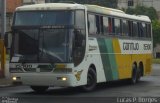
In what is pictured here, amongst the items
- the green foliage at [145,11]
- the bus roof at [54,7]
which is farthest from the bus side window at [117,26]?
the green foliage at [145,11]

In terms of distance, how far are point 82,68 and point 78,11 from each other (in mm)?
2001

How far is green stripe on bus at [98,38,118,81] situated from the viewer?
71.1 feet

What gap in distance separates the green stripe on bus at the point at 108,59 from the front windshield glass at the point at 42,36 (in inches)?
102

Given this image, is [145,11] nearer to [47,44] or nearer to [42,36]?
[42,36]

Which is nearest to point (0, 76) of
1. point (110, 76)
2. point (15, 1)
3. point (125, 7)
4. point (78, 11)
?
point (110, 76)

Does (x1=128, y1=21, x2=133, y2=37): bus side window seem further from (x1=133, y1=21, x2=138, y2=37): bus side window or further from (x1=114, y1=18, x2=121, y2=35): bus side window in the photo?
(x1=114, y1=18, x2=121, y2=35): bus side window

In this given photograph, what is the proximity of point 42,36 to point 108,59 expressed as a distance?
4052mm

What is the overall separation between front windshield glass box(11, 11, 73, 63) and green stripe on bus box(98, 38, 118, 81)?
8.53 feet

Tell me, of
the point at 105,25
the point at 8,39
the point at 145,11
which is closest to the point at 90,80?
the point at 105,25

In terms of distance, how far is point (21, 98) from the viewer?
17656mm

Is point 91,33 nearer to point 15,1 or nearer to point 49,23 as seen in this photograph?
point 49,23

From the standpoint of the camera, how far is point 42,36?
1911cm

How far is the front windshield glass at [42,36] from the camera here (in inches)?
741

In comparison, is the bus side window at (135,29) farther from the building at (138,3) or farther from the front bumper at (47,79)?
the building at (138,3)
